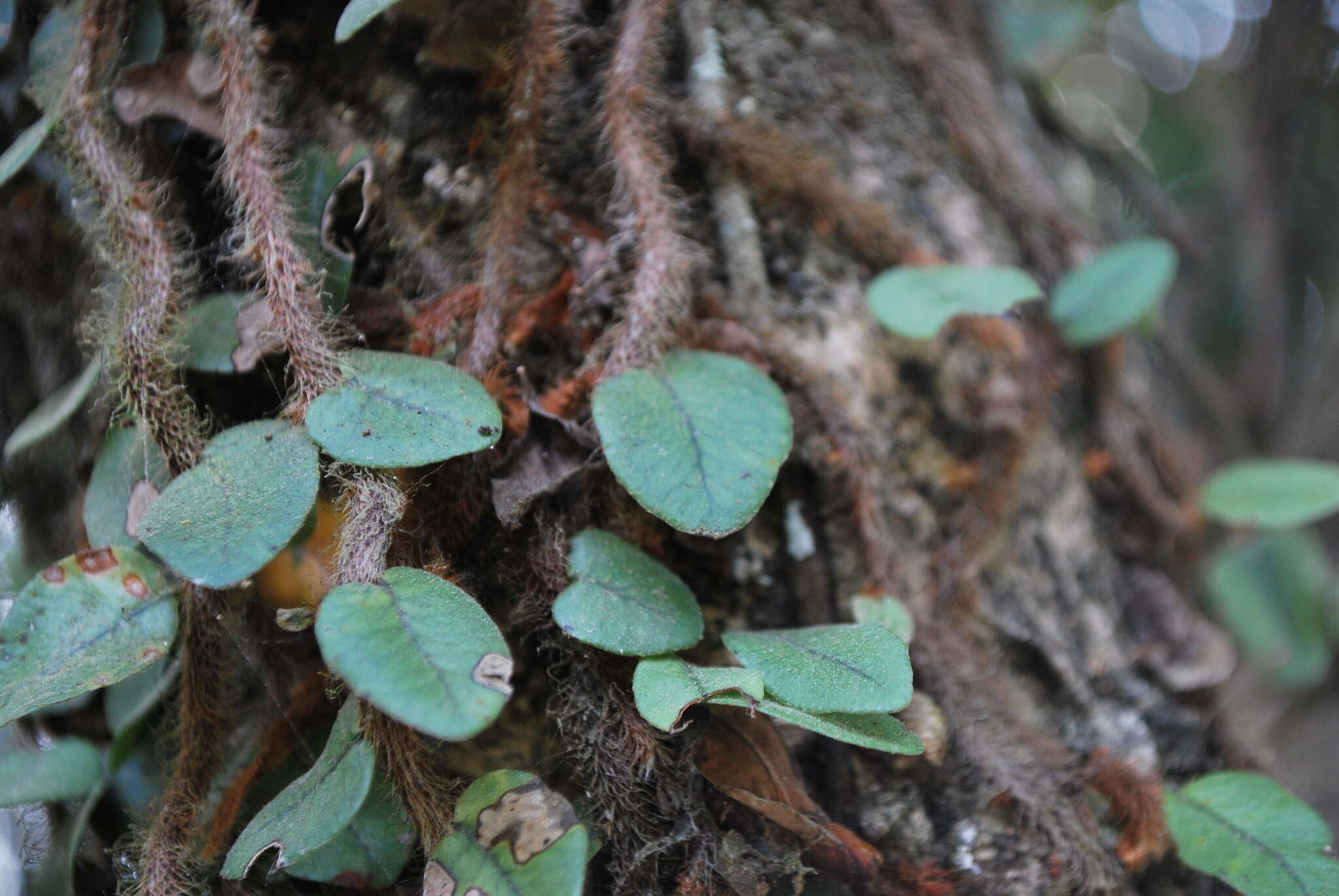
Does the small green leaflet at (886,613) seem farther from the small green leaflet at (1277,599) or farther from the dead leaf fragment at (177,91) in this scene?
the small green leaflet at (1277,599)

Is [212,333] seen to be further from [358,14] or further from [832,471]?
[832,471]

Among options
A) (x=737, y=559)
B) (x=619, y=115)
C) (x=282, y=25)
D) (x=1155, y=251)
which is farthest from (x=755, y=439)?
(x=1155, y=251)

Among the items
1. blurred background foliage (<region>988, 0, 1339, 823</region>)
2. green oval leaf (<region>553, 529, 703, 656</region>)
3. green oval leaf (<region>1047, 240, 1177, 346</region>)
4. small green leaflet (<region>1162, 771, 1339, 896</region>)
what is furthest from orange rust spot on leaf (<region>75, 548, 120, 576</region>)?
blurred background foliage (<region>988, 0, 1339, 823</region>)

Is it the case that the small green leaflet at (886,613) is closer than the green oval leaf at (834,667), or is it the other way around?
the green oval leaf at (834,667)

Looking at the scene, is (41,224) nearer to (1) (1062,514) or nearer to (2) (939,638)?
(2) (939,638)

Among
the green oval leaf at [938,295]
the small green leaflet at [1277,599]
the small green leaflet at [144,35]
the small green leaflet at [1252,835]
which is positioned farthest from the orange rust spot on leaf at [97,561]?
the small green leaflet at [1277,599]

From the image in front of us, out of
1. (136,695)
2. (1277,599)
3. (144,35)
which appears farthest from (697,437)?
(1277,599)

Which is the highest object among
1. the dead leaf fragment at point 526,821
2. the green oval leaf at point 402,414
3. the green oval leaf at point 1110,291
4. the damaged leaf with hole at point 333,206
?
the damaged leaf with hole at point 333,206
